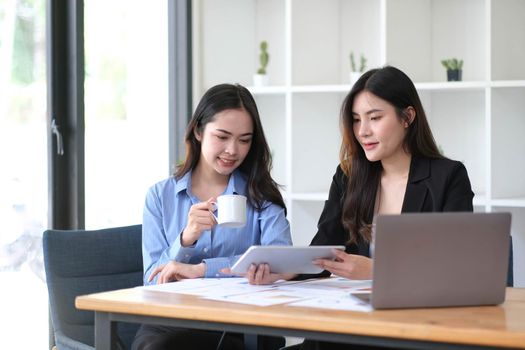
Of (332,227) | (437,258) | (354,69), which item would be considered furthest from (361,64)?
(437,258)

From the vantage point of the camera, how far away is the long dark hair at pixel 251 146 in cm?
276

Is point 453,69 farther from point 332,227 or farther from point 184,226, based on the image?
point 184,226

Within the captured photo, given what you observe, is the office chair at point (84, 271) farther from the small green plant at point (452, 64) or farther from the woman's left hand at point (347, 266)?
the small green plant at point (452, 64)

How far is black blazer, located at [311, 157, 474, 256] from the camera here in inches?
103

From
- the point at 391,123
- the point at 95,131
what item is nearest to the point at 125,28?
the point at 95,131

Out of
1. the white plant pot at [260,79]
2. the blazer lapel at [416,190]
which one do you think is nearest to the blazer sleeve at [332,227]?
the blazer lapel at [416,190]

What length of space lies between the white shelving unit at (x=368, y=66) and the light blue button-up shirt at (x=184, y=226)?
135cm

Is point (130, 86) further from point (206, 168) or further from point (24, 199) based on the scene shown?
point (206, 168)

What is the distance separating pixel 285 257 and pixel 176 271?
436 mm

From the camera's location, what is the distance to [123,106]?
13.5 feet

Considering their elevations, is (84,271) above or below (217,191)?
below

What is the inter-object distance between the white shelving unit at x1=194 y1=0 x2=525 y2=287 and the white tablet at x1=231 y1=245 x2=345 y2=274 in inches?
69.1

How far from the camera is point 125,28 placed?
4.13 metres

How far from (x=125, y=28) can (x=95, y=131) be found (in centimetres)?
59
